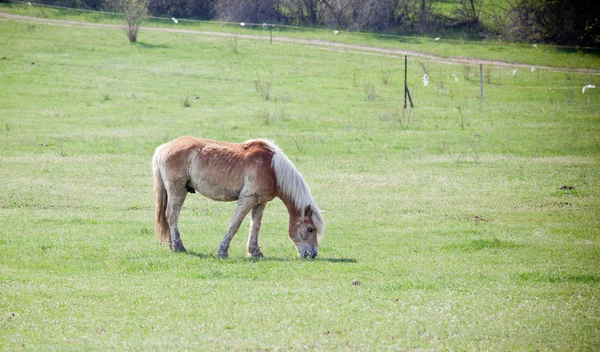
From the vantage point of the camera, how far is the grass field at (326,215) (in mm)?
7961

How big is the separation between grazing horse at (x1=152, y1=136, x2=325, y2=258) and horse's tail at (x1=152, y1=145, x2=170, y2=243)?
0.06 ft

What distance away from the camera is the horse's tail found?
12094 mm

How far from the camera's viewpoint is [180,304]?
28.7 ft

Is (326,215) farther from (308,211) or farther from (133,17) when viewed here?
(133,17)

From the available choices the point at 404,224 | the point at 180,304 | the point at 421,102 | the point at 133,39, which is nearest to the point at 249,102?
the point at 421,102

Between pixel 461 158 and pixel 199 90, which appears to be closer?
pixel 461 158

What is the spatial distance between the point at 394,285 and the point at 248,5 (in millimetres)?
43429

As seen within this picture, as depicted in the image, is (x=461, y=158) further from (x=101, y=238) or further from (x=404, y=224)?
(x=101, y=238)

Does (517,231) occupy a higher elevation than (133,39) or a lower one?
lower

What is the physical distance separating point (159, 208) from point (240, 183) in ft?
5.24

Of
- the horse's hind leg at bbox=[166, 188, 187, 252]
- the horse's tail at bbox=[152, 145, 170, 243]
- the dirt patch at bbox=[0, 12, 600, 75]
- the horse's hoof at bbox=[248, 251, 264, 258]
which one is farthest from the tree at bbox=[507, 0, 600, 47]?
the horse's hind leg at bbox=[166, 188, 187, 252]

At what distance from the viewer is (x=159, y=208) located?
1209 cm

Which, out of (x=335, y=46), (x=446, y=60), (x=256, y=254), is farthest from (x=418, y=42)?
(x=256, y=254)

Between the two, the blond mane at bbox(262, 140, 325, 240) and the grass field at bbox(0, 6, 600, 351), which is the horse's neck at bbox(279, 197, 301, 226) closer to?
the blond mane at bbox(262, 140, 325, 240)
